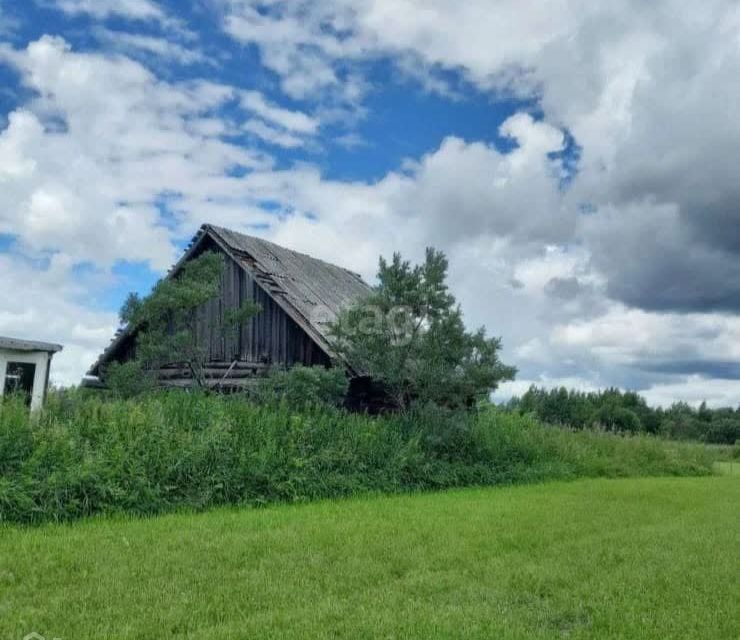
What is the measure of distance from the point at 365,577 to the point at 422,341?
9501 mm

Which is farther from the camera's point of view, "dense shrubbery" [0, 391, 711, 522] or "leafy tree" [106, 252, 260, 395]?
"leafy tree" [106, 252, 260, 395]

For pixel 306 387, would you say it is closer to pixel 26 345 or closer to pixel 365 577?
pixel 26 345

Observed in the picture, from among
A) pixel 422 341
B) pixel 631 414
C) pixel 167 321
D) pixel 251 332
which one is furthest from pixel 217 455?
pixel 631 414

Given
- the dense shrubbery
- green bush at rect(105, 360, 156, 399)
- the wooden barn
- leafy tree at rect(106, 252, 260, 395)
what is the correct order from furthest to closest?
the wooden barn → leafy tree at rect(106, 252, 260, 395) → green bush at rect(105, 360, 156, 399) → the dense shrubbery

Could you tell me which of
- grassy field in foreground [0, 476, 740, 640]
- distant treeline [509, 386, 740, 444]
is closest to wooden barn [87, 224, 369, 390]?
grassy field in foreground [0, 476, 740, 640]

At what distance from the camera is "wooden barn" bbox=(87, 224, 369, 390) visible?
19259 mm

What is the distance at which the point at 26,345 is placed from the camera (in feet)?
42.4

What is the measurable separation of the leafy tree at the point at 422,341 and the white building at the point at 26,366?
6.66m

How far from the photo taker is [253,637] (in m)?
5.05

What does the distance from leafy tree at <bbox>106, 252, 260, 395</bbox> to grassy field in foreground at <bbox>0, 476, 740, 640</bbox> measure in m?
8.13

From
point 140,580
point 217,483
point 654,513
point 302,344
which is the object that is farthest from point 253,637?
point 302,344

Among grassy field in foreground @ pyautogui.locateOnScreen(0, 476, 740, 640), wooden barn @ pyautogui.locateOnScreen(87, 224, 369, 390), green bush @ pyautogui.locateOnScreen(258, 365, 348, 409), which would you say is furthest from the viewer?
wooden barn @ pyautogui.locateOnScreen(87, 224, 369, 390)

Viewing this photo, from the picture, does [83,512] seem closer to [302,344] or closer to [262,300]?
[302,344]

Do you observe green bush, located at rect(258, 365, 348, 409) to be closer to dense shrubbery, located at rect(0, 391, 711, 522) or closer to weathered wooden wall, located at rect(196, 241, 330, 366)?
dense shrubbery, located at rect(0, 391, 711, 522)
